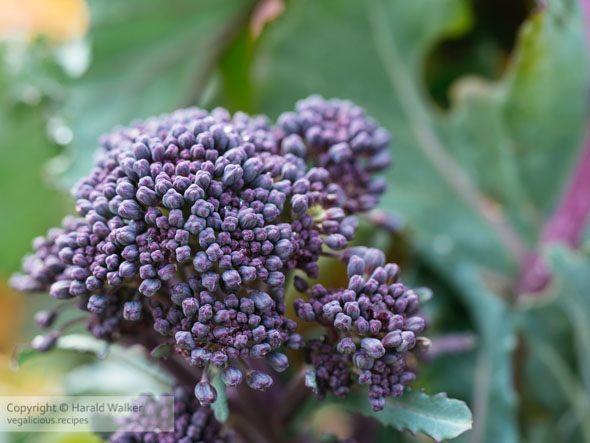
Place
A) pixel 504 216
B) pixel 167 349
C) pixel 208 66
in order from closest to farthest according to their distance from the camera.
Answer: pixel 167 349 < pixel 504 216 < pixel 208 66

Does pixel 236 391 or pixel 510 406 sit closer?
pixel 236 391

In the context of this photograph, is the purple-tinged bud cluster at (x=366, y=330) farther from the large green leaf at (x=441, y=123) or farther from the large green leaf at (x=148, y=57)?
the large green leaf at (x=148, y=57)

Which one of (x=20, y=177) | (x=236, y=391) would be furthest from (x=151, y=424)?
(x=20, y=177)

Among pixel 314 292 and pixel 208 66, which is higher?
pixel 208 66

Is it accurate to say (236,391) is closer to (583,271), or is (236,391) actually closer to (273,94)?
(583,271)

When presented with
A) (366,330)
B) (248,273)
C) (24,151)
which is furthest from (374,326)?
(24,151)

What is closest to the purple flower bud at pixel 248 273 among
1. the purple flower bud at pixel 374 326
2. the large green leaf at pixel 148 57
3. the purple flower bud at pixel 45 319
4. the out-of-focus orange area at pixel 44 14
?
the purple flower bud at pixel 374 326

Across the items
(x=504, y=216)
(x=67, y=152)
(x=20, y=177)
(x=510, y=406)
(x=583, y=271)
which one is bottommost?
(x=510, y=406)

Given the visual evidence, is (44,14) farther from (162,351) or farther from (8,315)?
(162,351)
